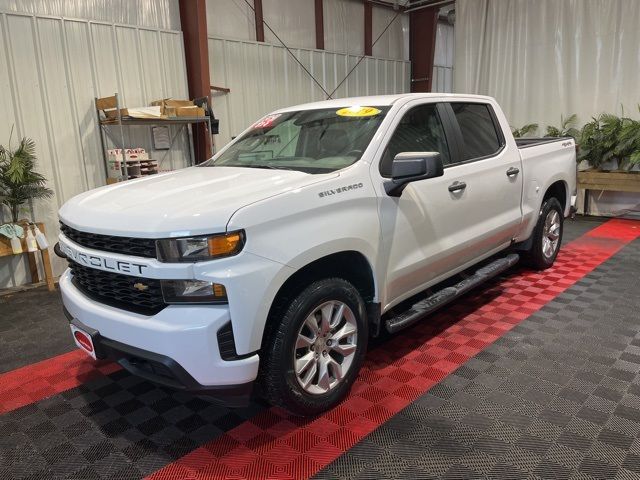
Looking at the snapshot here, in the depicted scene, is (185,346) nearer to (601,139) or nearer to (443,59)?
(601,139)

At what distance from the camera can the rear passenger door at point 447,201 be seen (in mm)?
2881

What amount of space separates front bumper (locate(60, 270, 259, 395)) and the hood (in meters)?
0.35

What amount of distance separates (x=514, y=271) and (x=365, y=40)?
280 inches

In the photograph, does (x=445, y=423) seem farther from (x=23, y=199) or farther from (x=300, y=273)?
(x=23, y=199)

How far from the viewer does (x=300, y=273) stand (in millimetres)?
2422

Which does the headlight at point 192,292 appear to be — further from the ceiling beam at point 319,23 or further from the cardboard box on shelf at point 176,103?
the ceiling beam at point 319,23

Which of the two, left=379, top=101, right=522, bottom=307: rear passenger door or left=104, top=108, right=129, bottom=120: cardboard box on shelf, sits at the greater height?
left=104, top=108, right=129, bottom=120: cardboard box on shelf

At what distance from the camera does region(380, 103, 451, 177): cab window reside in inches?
114

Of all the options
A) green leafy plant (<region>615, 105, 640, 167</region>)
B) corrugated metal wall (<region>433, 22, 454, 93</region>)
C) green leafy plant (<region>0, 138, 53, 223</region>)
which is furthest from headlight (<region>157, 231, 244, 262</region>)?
corrugated metal wall (<region>433, 22, 454, 93</region>)

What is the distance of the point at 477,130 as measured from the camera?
3.81 meters

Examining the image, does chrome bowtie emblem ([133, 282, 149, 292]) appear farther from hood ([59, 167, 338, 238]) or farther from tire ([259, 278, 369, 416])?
tire ([259, 278, 369, 416])

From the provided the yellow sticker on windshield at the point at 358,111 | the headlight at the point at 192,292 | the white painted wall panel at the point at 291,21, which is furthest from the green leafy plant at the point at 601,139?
the headlight at the point at 192,292

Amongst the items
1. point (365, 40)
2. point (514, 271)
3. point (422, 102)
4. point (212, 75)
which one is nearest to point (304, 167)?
point (422, 102)

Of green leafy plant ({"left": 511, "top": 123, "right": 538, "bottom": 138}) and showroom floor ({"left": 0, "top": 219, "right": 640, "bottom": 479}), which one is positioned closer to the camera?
showroom floor ({"left": 0, "top": 219, "right": 640, "bottom": 479})
